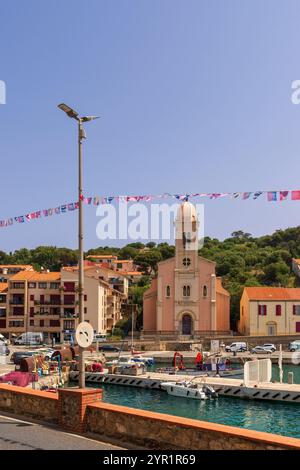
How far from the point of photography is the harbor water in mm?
32438

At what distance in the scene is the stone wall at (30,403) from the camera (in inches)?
592

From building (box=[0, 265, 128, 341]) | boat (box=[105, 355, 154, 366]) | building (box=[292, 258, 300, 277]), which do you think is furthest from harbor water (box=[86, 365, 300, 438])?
building (box=[292, 258, 300, 277])

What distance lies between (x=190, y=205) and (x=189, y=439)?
245ft

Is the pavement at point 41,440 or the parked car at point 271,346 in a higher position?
the pavement at point 41,440

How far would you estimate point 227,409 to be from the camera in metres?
36.9

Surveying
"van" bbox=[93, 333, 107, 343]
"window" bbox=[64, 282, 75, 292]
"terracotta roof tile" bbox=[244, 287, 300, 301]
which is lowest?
"van" bbox=[93, 333, 107, 343]

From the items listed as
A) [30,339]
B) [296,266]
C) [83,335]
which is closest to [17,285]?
[30,339]

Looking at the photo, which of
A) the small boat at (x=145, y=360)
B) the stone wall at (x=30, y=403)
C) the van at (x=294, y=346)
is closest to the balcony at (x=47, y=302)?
the small boat at (x=145, y=360)

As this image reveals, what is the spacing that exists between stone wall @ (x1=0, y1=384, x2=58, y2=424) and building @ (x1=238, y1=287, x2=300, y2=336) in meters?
65.6

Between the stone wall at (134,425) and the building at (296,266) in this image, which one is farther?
the building at (296,266)

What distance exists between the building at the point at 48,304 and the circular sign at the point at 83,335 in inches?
2834

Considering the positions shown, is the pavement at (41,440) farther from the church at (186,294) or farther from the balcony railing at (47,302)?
the balcony railing at (47,302)

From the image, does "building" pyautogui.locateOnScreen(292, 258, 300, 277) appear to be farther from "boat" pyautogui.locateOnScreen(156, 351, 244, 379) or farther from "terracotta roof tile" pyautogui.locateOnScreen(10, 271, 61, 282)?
"boat" pyautogui.locateOnScreen(156, 351, 244, 379)
